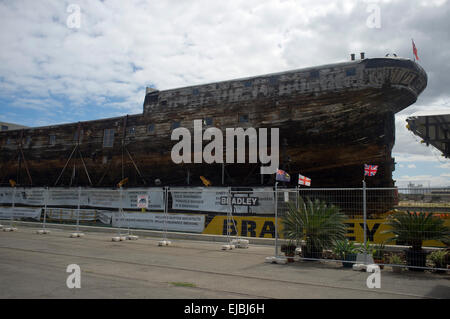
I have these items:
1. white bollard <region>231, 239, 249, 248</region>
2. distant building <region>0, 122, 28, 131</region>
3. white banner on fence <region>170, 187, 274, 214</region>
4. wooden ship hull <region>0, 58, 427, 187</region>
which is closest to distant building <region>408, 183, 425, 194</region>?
white bollard <region>231, 239, 249, 248</region>

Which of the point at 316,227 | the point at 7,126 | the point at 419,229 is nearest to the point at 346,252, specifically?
the point at 316,227

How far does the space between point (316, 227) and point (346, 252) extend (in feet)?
3.45

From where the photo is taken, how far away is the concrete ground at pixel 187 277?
20.9 feet

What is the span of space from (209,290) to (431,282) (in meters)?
4.98

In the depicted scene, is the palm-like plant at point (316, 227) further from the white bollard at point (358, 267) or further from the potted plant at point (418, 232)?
the potted plant at point (418, 232)

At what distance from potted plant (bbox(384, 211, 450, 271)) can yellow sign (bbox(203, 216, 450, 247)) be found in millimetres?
3852

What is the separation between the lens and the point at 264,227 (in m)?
15.5

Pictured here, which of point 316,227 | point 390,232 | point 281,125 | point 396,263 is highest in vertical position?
point 281,125

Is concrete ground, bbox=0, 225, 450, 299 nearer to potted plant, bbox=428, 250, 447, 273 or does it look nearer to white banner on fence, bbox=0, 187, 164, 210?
potted plant, bbox=428, 250, 447, 273

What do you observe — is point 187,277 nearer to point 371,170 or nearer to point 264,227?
point 264,227

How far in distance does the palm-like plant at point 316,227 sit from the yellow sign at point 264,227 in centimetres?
303

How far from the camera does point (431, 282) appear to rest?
301 inches
